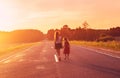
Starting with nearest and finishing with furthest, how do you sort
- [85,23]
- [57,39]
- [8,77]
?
[8,77]
[57,39]
[85,23]

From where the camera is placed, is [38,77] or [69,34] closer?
[38,77]

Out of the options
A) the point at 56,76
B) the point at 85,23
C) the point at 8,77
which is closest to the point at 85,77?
the point at 56,76

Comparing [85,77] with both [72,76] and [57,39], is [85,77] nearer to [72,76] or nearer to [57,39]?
[72,76]

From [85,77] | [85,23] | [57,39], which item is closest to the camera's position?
[85,77]

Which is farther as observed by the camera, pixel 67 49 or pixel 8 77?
pixel 67 49

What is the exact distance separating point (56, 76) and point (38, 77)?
75 centimetres

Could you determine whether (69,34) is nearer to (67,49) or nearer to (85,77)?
(67,49)

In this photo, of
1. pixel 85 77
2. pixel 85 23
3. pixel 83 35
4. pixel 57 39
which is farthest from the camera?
pixel 85 23

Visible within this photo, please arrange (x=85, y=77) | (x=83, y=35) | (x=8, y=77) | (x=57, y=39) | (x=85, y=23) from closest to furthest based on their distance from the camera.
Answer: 1. (x=85, y=77)
2. (x=8, y=77)
3. (x=57, y=39)
4. (x=83, y=35)
5. (x=85, y=23)

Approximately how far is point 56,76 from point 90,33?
111m

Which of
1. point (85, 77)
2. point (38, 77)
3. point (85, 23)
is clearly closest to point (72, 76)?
point (85, 77)

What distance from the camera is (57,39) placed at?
1920 centimetres

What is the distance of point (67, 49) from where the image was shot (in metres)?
19.2

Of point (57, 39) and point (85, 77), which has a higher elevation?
point (57, 39)
